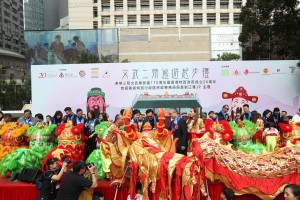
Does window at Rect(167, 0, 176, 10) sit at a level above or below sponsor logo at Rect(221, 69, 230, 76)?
above

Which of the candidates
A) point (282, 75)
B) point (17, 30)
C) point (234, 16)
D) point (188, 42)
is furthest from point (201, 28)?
point (17, 30)

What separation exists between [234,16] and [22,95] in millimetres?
21576

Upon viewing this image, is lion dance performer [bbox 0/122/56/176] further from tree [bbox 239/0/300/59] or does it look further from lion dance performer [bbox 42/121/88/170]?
tree [bbox 239/0/300/59]

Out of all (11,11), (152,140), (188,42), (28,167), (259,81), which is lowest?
(28,167)

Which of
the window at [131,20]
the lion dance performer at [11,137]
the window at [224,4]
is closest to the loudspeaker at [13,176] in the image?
Result: the lion dance performer at [11,137]

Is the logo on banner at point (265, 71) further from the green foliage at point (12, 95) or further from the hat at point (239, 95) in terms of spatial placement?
the green foliage at point (12, 95)

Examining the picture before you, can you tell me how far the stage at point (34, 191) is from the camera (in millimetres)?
3805

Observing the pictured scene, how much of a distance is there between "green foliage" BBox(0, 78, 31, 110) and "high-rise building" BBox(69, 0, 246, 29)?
1157 cm

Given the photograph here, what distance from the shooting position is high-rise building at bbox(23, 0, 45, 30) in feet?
172

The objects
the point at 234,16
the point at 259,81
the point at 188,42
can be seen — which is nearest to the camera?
the point at 259,81

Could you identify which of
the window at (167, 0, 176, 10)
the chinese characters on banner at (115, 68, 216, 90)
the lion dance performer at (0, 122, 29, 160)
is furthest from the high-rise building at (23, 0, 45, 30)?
the lion dance performer at (0, 122, 29, 160)

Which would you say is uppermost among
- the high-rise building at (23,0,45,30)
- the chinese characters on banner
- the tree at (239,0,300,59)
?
the high-rise building at (23,0,45,30)

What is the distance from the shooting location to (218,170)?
3729 millimetres

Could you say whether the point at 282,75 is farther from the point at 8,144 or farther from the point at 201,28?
the point at 201,28
